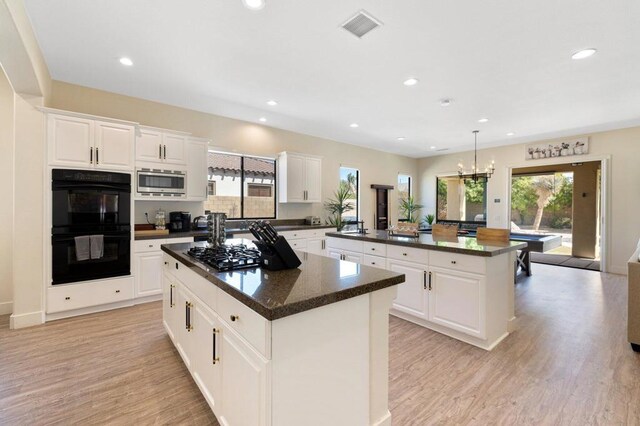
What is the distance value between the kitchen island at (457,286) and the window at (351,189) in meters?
3.72

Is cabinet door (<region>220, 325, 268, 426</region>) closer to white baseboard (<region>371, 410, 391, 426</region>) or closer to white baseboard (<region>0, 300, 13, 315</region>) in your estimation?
white baseboard (<region>371, 410, 391, 426</region>)

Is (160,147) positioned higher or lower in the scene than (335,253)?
higher

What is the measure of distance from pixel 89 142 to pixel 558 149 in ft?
27.6

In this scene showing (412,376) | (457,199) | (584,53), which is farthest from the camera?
(457,199)

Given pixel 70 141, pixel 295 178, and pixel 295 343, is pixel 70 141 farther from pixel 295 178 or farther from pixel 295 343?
pixel 295 343

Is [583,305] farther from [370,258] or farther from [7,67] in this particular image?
[7,67]

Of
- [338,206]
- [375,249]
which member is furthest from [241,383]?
[338,206]

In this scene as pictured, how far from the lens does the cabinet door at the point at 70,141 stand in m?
3.20

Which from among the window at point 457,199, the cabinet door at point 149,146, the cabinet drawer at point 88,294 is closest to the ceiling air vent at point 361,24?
the cabinet door at point 149,146

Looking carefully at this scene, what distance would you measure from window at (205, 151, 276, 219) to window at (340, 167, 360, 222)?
6.42ft

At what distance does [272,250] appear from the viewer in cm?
171

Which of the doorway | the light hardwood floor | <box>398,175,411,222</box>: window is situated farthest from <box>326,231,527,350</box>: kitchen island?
<box>398,175,411,222</box>: window

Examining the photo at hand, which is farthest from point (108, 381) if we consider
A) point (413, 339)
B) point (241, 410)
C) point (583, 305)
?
point (583, 305)

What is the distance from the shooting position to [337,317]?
136 cm
